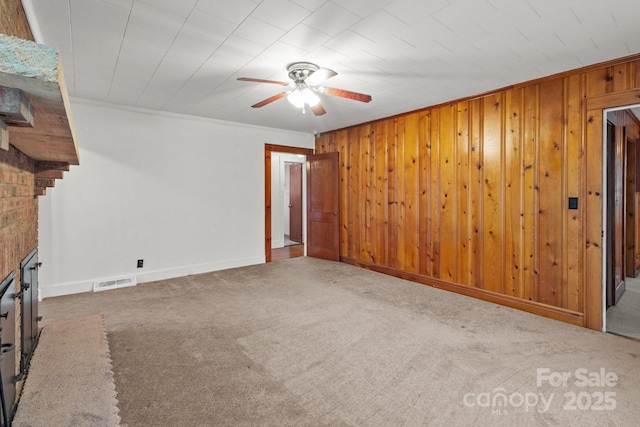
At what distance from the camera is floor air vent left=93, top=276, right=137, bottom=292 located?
4003 millimetres

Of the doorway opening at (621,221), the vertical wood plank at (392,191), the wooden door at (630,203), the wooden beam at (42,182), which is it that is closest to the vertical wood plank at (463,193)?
the vertical wood plank at (392,191)

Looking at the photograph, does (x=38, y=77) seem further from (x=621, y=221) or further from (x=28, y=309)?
(x=621, y=221)

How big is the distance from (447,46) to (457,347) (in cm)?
243

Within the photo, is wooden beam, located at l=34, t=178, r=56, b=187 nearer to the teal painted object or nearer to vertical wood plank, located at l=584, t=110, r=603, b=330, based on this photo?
the teal painted object

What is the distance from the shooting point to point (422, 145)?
436 cm

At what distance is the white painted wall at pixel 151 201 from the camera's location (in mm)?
3938

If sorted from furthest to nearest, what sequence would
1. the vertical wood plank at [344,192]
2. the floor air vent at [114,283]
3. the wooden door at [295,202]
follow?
the wooden door at [295,202] → the vertical wood plank at [344,192] → the floor air vent at [114,283]

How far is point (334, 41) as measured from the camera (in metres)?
2.42

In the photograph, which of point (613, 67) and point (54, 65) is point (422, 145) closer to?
point (613, 67)

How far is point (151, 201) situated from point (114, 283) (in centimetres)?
120

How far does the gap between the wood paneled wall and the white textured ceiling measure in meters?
0.33

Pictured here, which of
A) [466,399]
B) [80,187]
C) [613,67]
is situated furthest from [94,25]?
[613,67]

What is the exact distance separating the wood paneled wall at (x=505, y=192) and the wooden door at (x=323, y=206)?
2.54ft

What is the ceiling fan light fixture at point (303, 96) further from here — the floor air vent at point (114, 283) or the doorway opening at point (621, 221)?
the floor air vent at point (114, 283)
